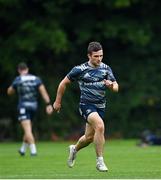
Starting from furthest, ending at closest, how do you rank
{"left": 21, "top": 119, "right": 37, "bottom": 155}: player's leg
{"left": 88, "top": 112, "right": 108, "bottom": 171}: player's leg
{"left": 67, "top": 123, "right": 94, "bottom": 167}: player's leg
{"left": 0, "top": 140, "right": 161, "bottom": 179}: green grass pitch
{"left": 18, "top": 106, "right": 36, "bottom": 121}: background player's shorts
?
{"left": 18, "top": 106, "right": 36, "bottom": 121}: background player's shorts < {"left": 21, "top": 119, "right": 37, "bottom": 155}: player's leg < {"left": 67, "top": 123, "right": 94, "bottom": 167}: player's leg < {"left": 88, "top": 112, "right": 108, "bottom": 171}: player's leg < {"left": 0, "top": 140, "right": 161, "bottom": 179}: green grass pitch

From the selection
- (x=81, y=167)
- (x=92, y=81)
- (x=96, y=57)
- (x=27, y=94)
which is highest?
(x=96, y=57)

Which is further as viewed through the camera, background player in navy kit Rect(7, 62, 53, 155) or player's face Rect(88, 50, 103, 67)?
background player in navy kit Rect(7, 62, 53, 155)

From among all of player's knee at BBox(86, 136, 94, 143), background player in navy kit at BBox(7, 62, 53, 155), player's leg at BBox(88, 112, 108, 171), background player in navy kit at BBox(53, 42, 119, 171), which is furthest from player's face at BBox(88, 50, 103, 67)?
background player in navy kit at BBox(7, 62, 53, 155)

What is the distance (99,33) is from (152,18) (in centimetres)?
223

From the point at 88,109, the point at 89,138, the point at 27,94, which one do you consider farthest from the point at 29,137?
the point at 88,109

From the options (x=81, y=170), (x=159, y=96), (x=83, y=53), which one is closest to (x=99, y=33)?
(x=83, y=53)

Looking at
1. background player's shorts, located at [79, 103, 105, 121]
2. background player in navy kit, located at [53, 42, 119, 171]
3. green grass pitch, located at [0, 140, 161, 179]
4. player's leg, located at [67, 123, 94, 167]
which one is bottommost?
green grass pitch, located at [0, 140, 161, 179]

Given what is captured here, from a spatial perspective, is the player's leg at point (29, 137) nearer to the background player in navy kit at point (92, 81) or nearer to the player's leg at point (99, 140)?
the background player in navy kit at point (92, 81)

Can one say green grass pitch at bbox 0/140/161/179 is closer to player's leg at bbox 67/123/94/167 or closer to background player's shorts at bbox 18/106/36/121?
player's leg at bbox 67/123/94/167

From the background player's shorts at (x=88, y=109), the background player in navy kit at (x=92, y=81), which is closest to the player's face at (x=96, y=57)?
the background player in navy kit at (x=92, y=81)

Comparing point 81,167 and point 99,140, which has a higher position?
point 99,140

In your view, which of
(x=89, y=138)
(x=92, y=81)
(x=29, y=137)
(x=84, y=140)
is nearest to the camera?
(x=92, y=81)

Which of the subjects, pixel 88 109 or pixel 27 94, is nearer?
pixel 88 109

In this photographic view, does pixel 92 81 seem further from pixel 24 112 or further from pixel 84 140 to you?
pixel 24 112
